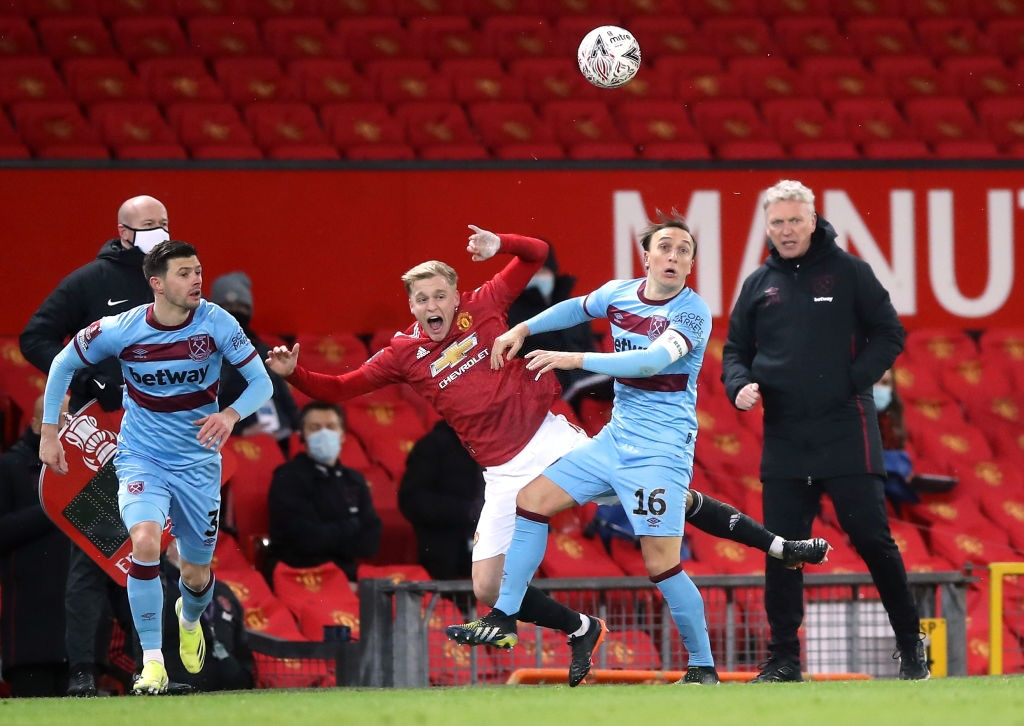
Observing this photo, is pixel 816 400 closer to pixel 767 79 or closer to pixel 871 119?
pixel 871 119

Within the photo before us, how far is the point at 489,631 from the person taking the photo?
6348mm

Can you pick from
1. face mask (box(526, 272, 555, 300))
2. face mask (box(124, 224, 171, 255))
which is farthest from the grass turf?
face mask (box(526, 272, 555, 300))

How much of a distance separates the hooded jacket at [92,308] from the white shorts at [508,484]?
1786 millimetres

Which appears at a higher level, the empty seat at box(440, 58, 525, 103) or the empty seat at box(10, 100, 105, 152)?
the empty seat at box(440, 58, 525, 103)

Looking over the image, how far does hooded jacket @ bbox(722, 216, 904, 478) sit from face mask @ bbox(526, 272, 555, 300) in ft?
9.90

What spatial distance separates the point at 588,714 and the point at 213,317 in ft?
8.51

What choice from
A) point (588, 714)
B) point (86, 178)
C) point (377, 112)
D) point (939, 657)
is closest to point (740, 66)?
point (377, 112)

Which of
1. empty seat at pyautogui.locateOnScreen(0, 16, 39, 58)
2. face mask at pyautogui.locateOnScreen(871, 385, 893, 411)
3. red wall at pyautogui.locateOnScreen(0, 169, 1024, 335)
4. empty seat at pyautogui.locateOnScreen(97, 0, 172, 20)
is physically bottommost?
face mask at pyautogui.locateOnScreen(871, 385, 893, 411)

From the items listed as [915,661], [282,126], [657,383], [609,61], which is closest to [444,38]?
[282,126]

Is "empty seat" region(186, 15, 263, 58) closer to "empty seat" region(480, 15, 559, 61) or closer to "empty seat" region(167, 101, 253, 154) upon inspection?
"empty seat" region(167, 101, 253, 154)

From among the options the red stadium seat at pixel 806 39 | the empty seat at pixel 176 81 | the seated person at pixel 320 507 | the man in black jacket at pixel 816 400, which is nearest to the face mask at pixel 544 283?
the seated person at pixel 320 507

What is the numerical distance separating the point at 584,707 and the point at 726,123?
8.19m

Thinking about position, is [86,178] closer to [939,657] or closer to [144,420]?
[144,420]

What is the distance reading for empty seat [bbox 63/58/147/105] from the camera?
12.3 metres
